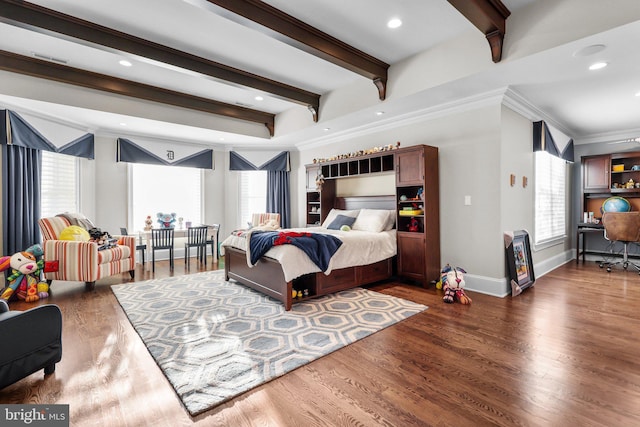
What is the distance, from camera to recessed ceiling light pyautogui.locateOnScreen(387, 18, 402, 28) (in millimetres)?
2992

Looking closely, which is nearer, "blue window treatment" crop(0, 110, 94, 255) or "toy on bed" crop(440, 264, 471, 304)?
"toy on bed" crop(440, 264, 471, 304)

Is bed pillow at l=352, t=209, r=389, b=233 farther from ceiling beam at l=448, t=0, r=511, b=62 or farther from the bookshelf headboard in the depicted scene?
ceiling beam at l=448, t=0, r=511, b=62

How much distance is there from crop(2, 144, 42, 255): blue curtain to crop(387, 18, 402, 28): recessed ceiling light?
17.6ft

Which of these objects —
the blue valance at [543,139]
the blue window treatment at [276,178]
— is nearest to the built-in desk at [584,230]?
the blue valance at [543,139]

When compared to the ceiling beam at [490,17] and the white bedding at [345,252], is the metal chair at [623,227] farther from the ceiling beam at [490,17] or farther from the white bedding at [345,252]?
the ceiling beam at [490,17]

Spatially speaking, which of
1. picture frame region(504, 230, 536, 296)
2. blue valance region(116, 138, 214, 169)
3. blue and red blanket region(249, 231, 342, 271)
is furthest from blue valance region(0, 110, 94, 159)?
picture frame region(504, 230, 536, 296)

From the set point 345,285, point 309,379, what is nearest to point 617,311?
point 345,285

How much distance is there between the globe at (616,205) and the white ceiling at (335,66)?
134cm

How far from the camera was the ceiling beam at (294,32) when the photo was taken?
256cm

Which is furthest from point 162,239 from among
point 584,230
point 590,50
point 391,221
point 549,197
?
point 584,230

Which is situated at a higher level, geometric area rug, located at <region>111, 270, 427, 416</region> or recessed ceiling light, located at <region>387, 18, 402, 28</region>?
recessed ceiling light, located at <region>387, 18, 402, 28</region>

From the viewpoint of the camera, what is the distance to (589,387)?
6.22ft

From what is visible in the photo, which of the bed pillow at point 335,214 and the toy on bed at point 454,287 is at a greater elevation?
the bed pillow at point 335,214

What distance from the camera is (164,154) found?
6.34 metres
